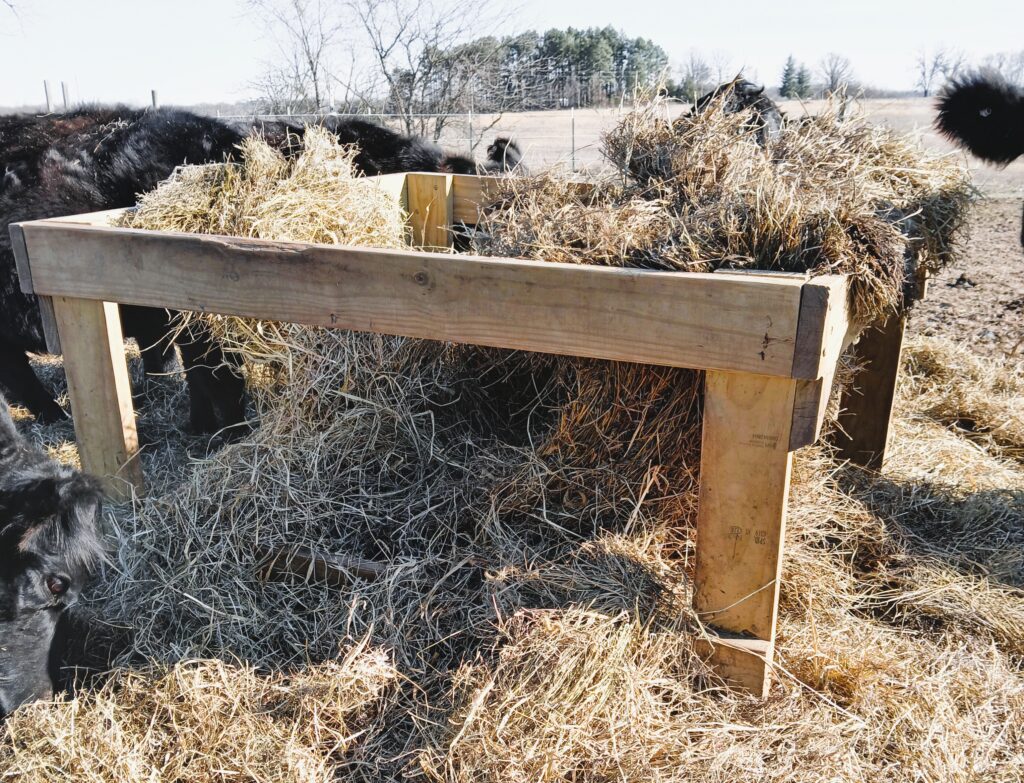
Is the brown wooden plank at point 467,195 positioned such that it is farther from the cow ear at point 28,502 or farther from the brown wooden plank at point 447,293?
the cow ear at point 28,502

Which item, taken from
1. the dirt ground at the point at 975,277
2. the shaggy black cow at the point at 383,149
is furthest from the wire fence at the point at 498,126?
the shaggy black cow at the point at 383,149

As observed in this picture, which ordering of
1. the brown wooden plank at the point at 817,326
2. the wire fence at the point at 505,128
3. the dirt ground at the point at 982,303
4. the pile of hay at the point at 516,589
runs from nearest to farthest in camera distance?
the brown wooden plank at the point at 817,326 < the pile of hay at the point at 516,589 < the dirt ground at the point at 982,303 < the wire fence at the point at 505,128

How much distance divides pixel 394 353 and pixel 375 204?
92 cm

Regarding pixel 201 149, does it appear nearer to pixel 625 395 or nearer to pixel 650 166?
pixel 650 166

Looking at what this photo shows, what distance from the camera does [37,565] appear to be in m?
2.36

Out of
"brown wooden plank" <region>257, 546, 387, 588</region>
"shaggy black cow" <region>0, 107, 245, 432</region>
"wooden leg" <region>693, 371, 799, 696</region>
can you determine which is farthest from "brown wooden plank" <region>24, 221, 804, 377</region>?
"shaggy black cow" <region>0, 107, 245, 432</region>

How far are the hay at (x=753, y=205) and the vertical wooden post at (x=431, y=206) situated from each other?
771 millimetres

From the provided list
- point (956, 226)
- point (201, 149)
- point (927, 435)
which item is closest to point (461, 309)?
point (956, 226)

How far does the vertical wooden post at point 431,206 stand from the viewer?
4141 mm

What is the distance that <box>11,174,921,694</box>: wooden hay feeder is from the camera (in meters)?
1.99

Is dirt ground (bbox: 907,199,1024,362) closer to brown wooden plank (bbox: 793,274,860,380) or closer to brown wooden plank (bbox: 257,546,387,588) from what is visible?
brown wooden plank (bbox: 793,274,860,380)

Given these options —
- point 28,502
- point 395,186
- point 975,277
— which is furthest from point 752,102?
point 975,277

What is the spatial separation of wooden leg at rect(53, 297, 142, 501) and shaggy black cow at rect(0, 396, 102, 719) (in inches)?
18.6

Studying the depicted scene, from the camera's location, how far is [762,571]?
2180 mm
